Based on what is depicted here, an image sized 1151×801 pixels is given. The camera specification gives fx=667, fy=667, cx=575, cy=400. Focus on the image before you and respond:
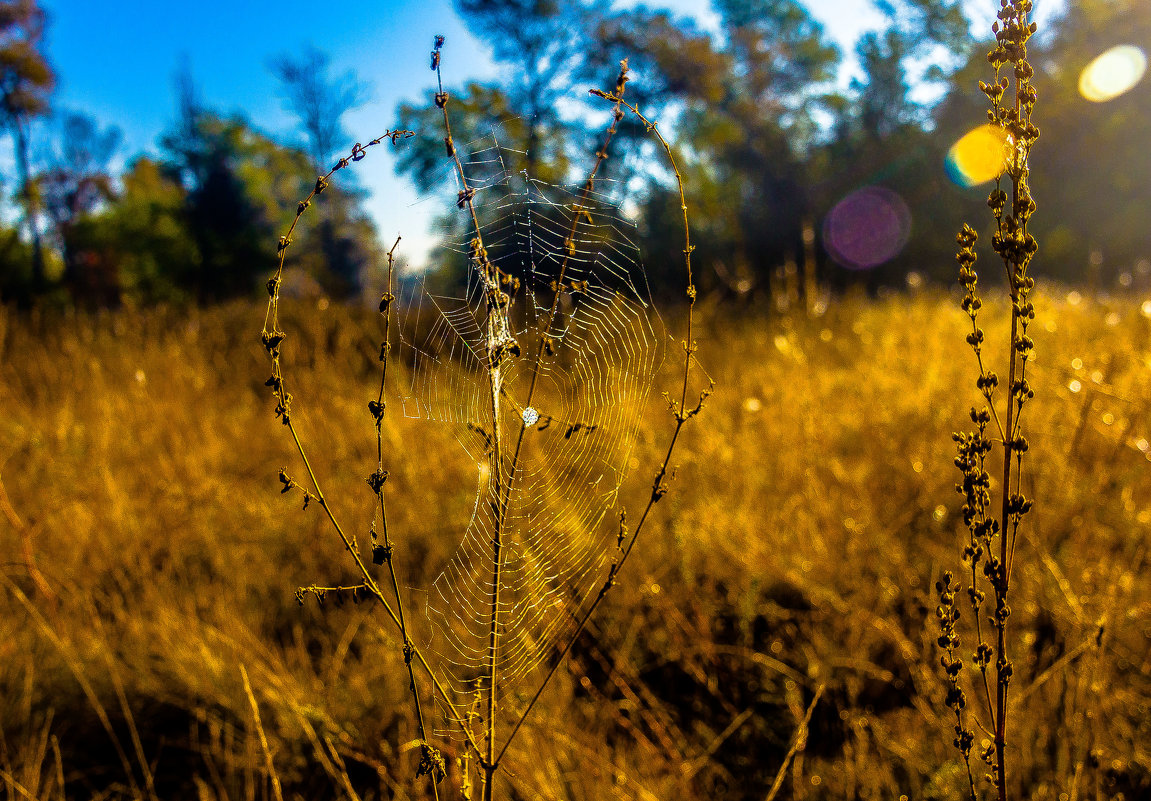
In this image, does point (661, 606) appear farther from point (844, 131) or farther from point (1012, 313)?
point (844, 131)

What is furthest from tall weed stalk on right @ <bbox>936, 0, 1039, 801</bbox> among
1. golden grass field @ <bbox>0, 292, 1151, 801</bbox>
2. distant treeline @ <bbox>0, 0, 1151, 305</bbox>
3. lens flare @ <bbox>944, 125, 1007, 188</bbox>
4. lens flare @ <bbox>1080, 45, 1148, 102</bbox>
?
lens flare @ <bbox>1080, 45, 1148, 102</bbox>

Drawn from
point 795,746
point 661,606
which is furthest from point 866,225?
point 795,746

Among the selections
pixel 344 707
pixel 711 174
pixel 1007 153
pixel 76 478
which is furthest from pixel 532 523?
pixel 711 174

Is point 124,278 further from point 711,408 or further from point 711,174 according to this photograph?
point 711,408

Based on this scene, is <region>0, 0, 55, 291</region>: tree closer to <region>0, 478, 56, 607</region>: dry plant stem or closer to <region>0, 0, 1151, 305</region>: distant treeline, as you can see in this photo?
<region>0, 0, 1151, 305</region>: distant treeline

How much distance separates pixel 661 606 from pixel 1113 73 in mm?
23956

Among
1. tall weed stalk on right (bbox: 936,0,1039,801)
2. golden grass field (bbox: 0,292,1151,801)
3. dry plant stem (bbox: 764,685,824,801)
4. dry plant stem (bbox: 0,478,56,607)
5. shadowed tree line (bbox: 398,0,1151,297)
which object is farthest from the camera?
shadowed tree line (bbox: 398,0,1151,297)

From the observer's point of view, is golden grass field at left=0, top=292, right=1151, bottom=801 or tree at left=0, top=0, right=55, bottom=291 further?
tree at left=0, top=0, right=55, bottom=291

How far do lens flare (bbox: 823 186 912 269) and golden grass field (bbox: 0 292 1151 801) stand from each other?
1641cm

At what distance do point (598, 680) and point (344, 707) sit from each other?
74 cm

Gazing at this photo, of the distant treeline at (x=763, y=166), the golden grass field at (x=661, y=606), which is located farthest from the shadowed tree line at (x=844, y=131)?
the golden grass field at (x=661, y=606)

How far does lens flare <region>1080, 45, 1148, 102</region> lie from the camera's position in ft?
60.4

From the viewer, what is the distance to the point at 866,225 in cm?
2022

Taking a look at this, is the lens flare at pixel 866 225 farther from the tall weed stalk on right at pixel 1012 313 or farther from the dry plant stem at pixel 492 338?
the dry plant stem at pixel 492 338
